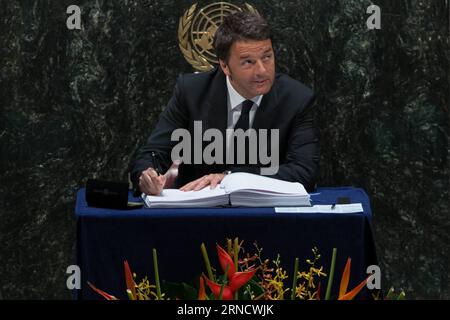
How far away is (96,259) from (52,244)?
1.38 m

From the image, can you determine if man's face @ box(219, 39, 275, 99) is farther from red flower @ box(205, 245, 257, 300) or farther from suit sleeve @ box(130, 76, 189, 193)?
red flower @ box(205, 245, 257, 300)

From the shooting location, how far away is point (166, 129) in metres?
5.01

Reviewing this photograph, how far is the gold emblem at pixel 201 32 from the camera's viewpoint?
17.6 ft

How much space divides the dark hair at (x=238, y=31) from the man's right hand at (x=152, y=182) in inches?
31.6

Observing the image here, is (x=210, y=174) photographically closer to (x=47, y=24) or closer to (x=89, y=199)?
(x=89, y=199)

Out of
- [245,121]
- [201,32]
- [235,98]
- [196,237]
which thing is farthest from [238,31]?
Result: [196,237]

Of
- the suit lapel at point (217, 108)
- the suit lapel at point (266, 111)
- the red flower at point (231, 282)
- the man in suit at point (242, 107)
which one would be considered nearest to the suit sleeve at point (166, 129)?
the man in suit at point (242, 107)

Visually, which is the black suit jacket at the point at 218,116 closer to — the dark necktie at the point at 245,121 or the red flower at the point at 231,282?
the dark necktie at the point at 245,121

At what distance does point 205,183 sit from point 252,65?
0.67 metres

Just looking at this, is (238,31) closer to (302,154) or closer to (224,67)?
(224,67)

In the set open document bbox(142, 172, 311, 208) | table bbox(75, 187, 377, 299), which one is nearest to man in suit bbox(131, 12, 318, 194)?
open document bbox(142, 172, 311, 208)
